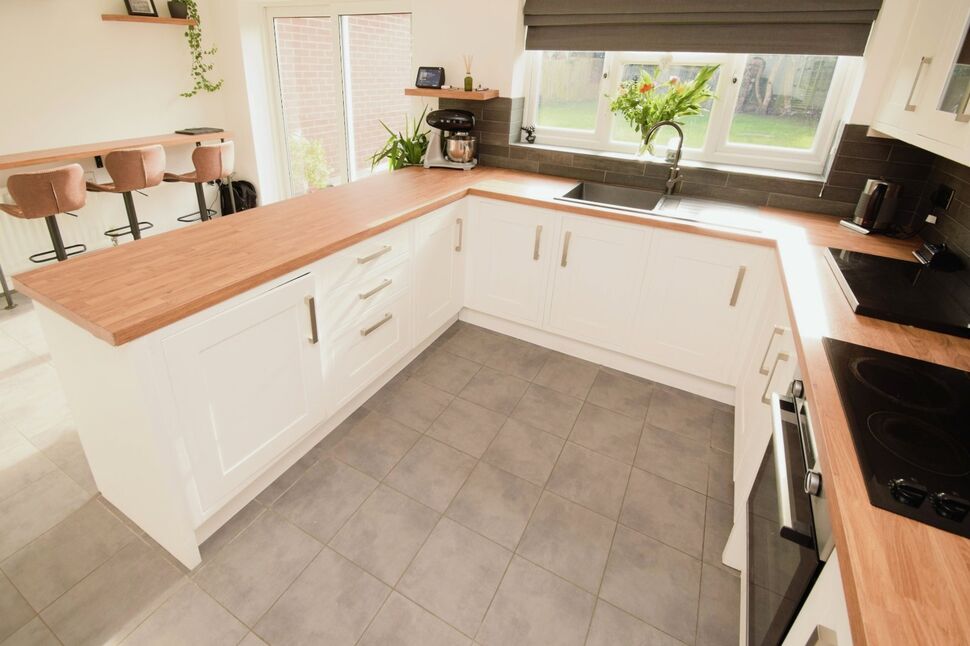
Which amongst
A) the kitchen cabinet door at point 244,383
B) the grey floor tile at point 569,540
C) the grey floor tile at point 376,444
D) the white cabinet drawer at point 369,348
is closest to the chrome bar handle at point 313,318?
the kitchen cabinet door at point 244,383

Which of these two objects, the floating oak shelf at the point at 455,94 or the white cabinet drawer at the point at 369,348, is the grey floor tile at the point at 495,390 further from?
the floating oak shelf at the point at 455,94

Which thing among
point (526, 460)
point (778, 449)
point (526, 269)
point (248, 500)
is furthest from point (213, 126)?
point (778, 449)

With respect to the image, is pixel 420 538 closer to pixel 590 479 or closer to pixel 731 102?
pixel 590 479

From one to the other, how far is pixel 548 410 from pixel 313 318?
1.21 metres

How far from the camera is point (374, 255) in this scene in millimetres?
2043

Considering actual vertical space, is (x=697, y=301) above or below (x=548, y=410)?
above

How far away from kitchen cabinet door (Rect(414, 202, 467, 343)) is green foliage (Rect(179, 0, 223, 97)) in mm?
3060

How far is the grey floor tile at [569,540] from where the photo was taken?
5.27 feet

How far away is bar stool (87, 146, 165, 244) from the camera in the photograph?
126 inches

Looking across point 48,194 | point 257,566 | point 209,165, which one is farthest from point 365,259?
point 209,165

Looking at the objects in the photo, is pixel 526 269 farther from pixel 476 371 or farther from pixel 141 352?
pixel 141 352

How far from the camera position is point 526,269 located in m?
2.72

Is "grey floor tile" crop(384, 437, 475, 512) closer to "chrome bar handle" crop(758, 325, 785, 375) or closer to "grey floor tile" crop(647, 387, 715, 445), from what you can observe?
"grey floor tile" crop(647, 387, 715, 445)

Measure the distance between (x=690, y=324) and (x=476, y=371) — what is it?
44.5 inches
